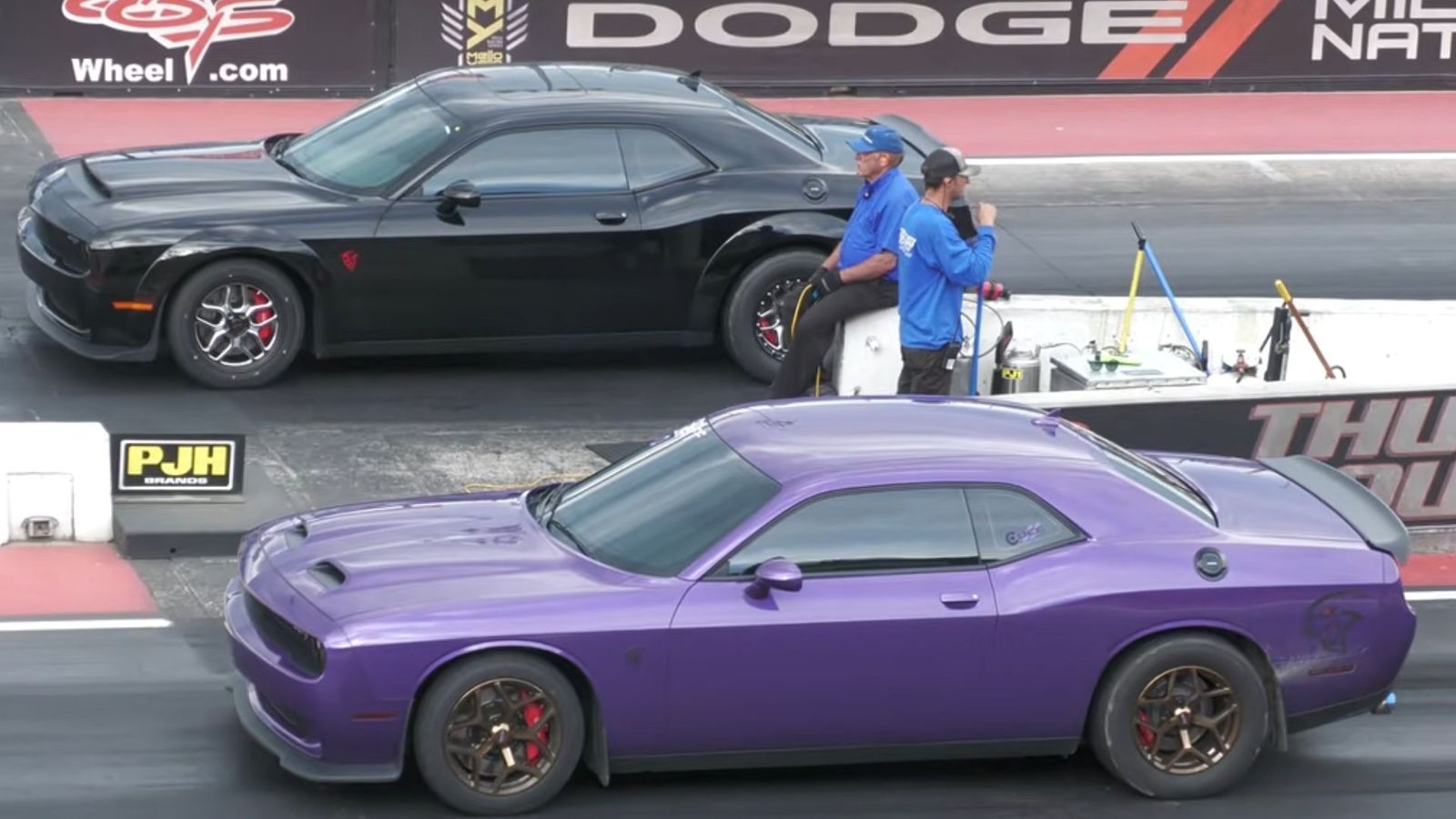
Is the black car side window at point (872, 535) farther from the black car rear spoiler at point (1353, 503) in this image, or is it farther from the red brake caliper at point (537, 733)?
the black car rear spoiler at point (1353, 503)

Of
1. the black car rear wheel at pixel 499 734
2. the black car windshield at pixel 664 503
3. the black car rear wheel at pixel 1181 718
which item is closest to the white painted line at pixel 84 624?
the black car windshield at pixel 664 503

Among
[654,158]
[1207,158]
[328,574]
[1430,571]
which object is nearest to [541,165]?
[654,158]

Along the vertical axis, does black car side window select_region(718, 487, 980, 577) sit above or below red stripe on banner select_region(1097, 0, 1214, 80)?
below

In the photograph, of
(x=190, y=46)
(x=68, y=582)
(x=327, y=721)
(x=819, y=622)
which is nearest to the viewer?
(x=327, y=721)

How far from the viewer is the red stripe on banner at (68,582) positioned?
32.3ft

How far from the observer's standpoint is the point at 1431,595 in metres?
10.6

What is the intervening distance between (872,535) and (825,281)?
13.7ft

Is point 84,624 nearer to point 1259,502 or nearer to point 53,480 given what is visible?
point 53,480

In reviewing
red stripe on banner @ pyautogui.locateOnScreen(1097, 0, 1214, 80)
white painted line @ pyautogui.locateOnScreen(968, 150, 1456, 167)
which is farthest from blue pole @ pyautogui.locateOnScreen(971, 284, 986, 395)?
red stripe on banner @ pyautogui.locateOnScreen(1097, 0, 1214, 80)

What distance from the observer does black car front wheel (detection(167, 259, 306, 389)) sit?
490 inches

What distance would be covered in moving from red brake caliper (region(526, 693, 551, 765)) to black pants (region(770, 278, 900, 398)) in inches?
180

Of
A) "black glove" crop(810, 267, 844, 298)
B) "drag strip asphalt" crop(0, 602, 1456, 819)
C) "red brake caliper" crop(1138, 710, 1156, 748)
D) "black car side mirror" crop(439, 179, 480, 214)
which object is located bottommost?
"drag strip asphalt" crop(0, 602, 1456, 819)

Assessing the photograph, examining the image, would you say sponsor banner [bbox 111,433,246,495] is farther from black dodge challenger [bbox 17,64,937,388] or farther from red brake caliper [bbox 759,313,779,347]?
red brake caliper [bbox 759,313,779,347]

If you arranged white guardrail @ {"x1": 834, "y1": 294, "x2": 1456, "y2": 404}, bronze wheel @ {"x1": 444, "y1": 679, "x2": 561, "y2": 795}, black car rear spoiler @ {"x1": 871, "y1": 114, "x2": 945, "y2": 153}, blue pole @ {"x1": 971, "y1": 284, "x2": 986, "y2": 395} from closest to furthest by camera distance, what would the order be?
bronze wheel @ {"x1": 444, "y1": 679, "x2": 561, "y2": 795} → blue pole @ {"x1": 971, "y1": 284, "x2": 986, "y2": 395} → white guardrail @ {"x1": 834, "y1": 294, "x2": 1456, "y2": 404} → black car rear spoiler @ {"x1": 871, "y1": 114, "x2": 945, "y2": 153}
